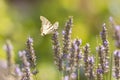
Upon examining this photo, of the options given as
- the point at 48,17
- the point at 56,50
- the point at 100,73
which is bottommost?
the point at 100,73

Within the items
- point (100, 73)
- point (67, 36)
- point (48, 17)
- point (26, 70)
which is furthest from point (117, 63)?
point (48, 17)

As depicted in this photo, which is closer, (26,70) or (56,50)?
(26,70)

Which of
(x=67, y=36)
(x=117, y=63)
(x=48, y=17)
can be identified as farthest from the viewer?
(x=48, y=17)

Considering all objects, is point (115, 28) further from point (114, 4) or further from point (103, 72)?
point (114, 4)

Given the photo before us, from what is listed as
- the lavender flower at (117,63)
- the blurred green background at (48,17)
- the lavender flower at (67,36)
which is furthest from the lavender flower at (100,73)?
the blurred green background at (48,17)

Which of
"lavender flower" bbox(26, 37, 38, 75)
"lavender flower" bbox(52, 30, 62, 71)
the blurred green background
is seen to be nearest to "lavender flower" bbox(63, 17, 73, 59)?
"lavender flower" bbox(52, 30, 62, 71)

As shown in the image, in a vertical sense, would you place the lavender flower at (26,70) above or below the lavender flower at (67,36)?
below

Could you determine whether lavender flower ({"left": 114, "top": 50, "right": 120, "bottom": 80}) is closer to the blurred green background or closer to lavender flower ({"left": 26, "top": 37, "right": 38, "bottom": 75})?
lavender flower ({"left": 26, "top": 37, "right": 38, "bottom": 75})

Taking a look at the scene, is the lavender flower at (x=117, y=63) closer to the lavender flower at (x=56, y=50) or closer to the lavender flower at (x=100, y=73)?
the lavender flower at (x=100, y=73)

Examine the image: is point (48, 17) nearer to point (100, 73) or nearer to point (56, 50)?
point (56, 50)
